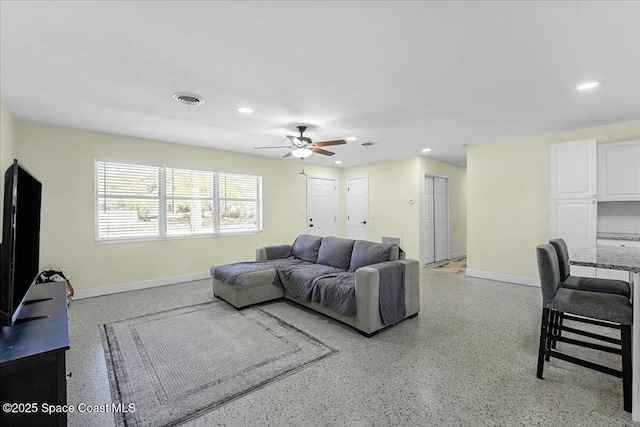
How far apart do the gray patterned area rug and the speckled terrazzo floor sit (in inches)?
4.3

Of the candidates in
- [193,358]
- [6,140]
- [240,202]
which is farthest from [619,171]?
[6,140]

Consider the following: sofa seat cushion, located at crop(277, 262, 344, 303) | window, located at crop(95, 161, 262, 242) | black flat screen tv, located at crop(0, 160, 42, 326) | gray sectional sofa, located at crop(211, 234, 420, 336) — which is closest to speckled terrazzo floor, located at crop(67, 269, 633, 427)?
gray sectional sofa, located at crop(211, 234, 420, 336)

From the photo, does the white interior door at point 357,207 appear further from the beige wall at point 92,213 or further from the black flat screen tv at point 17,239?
the black flat screen tv at point 17,239

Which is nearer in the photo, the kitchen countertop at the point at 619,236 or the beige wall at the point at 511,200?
the kitchen countertop at the point at 619,236

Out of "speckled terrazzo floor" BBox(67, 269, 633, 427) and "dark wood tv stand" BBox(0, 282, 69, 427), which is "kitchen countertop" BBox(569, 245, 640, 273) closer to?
"speckled terrazzo floor" BBox(67, 269, 633, 427)

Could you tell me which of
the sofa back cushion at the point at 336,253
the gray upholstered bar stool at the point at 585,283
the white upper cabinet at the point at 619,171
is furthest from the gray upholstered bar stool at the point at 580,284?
the sofa back cushion at the point at 336,253

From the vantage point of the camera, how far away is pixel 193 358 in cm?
251

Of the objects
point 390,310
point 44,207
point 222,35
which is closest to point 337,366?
point 390,310

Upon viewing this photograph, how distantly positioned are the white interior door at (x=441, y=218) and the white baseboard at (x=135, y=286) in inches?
203

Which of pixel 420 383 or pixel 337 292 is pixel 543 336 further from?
pixel 337 292

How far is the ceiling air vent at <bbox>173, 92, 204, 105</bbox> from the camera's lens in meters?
2.98

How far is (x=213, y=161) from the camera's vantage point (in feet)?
18.3

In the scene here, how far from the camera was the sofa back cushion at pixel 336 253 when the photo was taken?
401 cm

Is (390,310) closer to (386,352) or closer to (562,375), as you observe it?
(386,352)
